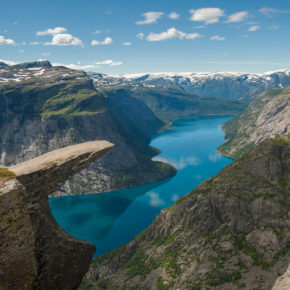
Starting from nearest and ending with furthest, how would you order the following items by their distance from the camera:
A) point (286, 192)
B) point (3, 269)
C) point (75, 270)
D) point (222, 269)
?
point (3, 269) → point (75, 270) → point (222, 269) → point (286, 192)

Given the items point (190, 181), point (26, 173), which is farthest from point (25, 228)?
point (190, 181)

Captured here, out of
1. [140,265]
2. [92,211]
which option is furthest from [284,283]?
[92,211]

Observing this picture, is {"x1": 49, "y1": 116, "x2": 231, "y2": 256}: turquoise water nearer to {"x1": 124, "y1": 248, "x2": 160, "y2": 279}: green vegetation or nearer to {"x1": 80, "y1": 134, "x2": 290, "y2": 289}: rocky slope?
{"x1": 124, "y1": 248, "x2": 160, "y2": 279}: green vegetation

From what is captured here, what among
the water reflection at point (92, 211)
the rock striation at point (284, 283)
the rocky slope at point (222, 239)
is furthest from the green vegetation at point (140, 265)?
the rock striation at point (284, 283)

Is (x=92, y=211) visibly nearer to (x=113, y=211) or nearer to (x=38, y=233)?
(x=113, y=211)

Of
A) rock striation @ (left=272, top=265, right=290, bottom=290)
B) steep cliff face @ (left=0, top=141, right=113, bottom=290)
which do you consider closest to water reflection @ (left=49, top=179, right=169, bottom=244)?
rock striation @ (left=272, top=265, right=290, bottom=290)

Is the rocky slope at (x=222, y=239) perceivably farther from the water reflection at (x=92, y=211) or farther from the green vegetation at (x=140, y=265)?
the water reflection at (x=92, y=211)

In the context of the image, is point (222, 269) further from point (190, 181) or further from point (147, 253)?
point (190, 181)
